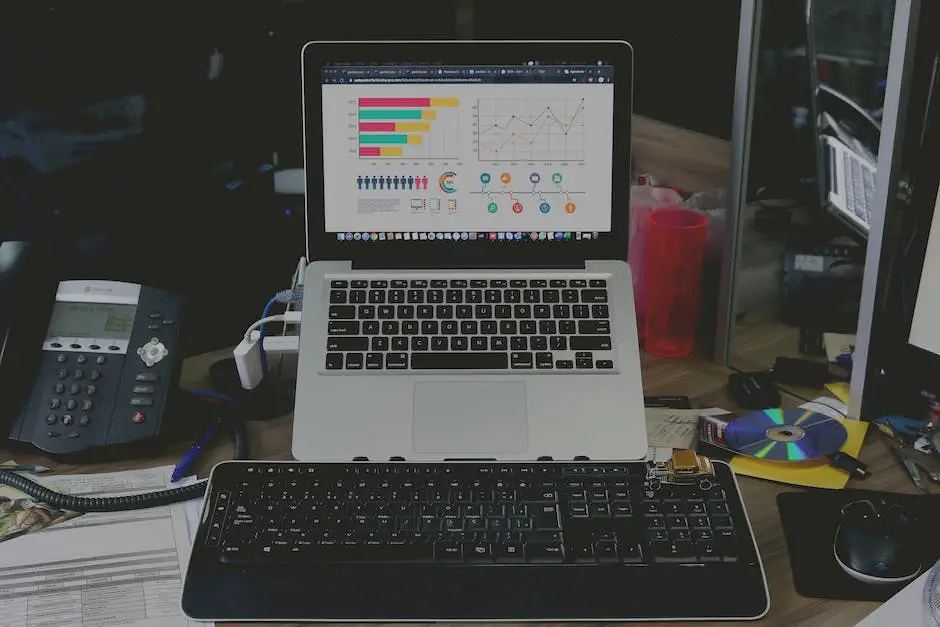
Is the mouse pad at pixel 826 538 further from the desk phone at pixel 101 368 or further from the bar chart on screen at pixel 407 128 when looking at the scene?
the desk phone at pixel 101 368

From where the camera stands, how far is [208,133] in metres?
1.23

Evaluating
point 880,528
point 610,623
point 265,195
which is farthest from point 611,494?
point 265,195

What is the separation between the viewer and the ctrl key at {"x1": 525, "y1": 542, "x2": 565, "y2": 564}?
845 millimetres

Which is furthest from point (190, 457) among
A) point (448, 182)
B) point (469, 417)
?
point (448, 182)

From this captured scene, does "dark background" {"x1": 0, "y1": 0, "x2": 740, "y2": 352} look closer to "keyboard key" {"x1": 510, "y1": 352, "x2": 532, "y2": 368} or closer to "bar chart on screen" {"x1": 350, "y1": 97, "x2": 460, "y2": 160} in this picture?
"bar chart on screen" {"x1": 350, "y1": 97, "x2": 460, "y2": 160}

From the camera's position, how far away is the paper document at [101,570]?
83 cm

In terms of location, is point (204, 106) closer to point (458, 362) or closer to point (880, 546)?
point (458, 362)

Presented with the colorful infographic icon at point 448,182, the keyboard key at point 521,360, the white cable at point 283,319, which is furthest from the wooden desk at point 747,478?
the colorful infographic icon at point 448,182

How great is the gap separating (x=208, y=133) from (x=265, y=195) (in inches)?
4.6

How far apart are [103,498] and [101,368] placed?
171 mm

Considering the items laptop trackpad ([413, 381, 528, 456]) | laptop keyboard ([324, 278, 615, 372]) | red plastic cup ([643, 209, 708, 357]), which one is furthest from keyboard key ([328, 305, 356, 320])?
red plastic cup ([643, 209, 708, 357])

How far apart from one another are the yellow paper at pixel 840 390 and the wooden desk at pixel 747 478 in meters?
0.05

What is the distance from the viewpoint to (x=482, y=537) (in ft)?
2.85

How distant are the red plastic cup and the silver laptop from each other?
0.17m
